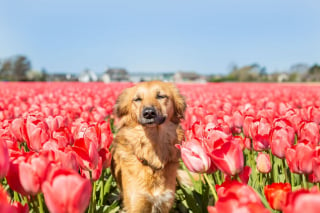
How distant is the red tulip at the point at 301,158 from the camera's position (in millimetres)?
1798

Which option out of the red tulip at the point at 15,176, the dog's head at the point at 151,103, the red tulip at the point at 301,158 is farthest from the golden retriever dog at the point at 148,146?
the red tulip at the point at 15,176

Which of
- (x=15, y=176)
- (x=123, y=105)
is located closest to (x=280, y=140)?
(x=15, y=176)

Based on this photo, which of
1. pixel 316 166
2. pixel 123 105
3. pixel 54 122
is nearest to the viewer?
pixel 316 166

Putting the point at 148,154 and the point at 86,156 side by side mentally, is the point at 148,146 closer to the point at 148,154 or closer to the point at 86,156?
the point at 148,154

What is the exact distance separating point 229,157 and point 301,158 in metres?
0.47

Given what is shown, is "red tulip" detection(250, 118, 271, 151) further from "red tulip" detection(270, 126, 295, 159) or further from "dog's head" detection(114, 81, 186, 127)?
"dog's head" detection(114, 81, 186, 127)

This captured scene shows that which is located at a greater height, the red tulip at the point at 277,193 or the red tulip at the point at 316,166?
the red tulip at the point at 316,166

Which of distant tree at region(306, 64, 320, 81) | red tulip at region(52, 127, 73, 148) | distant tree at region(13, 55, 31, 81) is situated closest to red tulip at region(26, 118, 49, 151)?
red tulip at region(52, 127, 73, 148)

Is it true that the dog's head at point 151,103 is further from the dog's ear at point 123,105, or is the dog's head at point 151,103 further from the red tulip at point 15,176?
Answer: the red tulip at point 15,176

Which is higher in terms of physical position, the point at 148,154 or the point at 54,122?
the point at 54,122

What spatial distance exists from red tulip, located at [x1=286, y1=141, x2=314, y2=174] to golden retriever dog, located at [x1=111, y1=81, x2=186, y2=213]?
1721mm

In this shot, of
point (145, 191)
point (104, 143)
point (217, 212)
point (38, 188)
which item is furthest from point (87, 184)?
point (145, 191)

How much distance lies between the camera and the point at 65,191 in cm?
122

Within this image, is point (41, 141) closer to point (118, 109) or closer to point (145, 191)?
point (145, 191)
